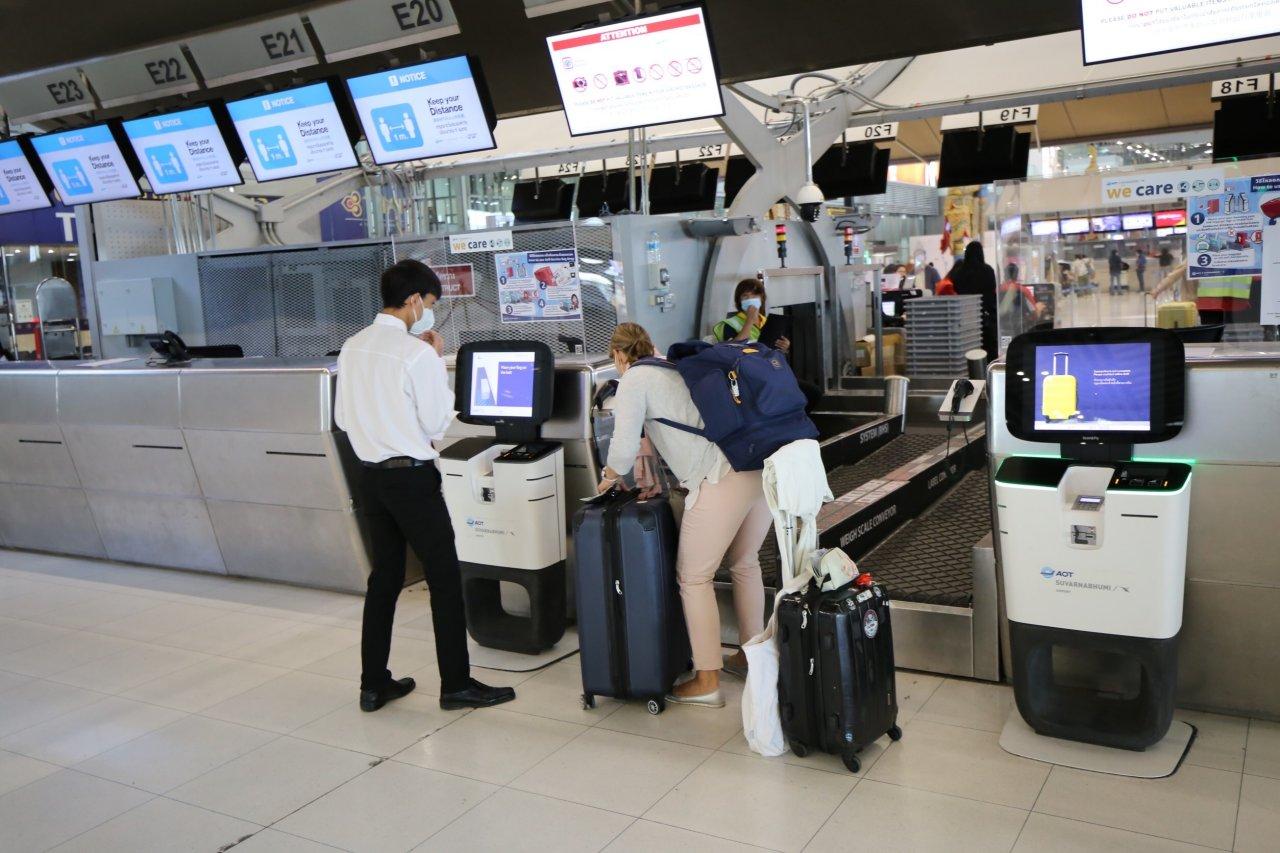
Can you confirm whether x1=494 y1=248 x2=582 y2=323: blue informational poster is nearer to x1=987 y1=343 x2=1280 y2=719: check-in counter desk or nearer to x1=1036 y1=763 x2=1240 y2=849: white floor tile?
x1=987 y1=343 x2=1280 y2=719: check-in counter desk

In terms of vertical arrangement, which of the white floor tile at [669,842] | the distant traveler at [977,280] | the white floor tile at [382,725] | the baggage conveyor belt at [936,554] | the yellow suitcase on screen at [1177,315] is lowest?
the white floor tile at [382,725]

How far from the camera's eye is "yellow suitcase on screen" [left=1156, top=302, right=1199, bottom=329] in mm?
5223

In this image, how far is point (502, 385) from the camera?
4652 millimetres

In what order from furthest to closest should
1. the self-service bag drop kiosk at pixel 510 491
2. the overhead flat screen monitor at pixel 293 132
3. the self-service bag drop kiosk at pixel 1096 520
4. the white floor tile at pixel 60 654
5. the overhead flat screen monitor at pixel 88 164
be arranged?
1. the overhead flat screen monitor at pixel 88 164
2. the overhead flat screen monitor at pixel 293 132
3. the white floor tile at pixel 60 654
4. the self-service bag drop kiosk at pixel 510 491
5. the self-service bag drop kiosk at pixel 1096 520

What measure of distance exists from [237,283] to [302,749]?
5.51 meters

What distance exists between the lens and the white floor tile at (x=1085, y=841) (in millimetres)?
2773

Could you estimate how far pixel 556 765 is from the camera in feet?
11.5

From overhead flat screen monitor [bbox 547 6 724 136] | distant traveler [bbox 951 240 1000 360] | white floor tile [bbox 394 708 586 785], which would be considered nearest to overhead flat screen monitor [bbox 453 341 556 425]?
Answer: white floor tile [bbox 394 708 586 785]

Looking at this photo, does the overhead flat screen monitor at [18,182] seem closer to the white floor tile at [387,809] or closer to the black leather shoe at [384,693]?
the black leather shoe at [384,693]

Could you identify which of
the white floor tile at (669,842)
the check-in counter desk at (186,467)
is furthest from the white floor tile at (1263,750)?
the check-in counter desk at (186,467)

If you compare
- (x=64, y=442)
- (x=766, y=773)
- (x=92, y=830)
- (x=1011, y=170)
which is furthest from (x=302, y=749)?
(x=1011, y=170)

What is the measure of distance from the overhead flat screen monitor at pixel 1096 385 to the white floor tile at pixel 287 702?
2827mm

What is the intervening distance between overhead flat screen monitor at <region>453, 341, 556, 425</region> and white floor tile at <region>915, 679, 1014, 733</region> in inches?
77.1

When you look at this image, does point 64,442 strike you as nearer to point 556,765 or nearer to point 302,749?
point 302,749
